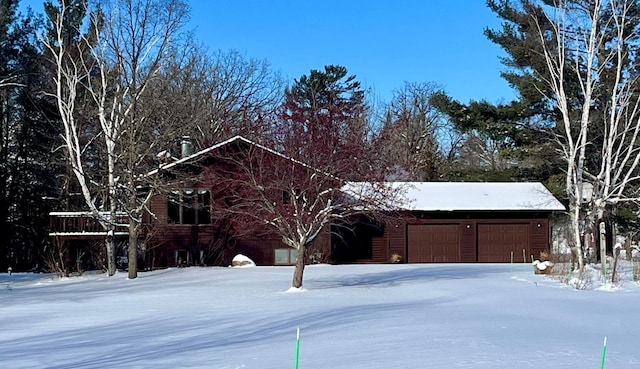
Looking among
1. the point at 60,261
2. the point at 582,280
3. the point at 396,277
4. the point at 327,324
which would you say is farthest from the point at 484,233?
the point at 327,324

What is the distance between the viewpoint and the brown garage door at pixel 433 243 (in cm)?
3120

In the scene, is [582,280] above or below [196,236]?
below

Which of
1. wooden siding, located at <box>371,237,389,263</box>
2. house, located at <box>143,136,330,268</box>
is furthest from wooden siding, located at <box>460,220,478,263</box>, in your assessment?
house, located at <box>143,136,330,268</box>

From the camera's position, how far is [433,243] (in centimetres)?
3127

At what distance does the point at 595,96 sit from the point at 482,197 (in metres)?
6.53

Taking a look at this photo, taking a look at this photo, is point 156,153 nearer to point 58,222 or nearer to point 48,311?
point 58,222

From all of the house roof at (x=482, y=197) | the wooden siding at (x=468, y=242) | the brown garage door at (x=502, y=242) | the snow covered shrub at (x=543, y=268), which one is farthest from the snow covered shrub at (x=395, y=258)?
the snow covered shrub at (x=543, y=268)

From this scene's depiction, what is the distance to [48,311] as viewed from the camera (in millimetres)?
14883

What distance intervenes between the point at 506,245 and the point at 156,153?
15.4m

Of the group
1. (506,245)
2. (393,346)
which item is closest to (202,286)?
(393,346)

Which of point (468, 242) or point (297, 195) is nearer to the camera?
point (297, 195)

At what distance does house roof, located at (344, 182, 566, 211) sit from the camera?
30.7 metres

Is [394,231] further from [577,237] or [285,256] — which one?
[577,237]

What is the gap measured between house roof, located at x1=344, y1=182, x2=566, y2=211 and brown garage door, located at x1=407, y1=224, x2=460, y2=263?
3.32 ft
